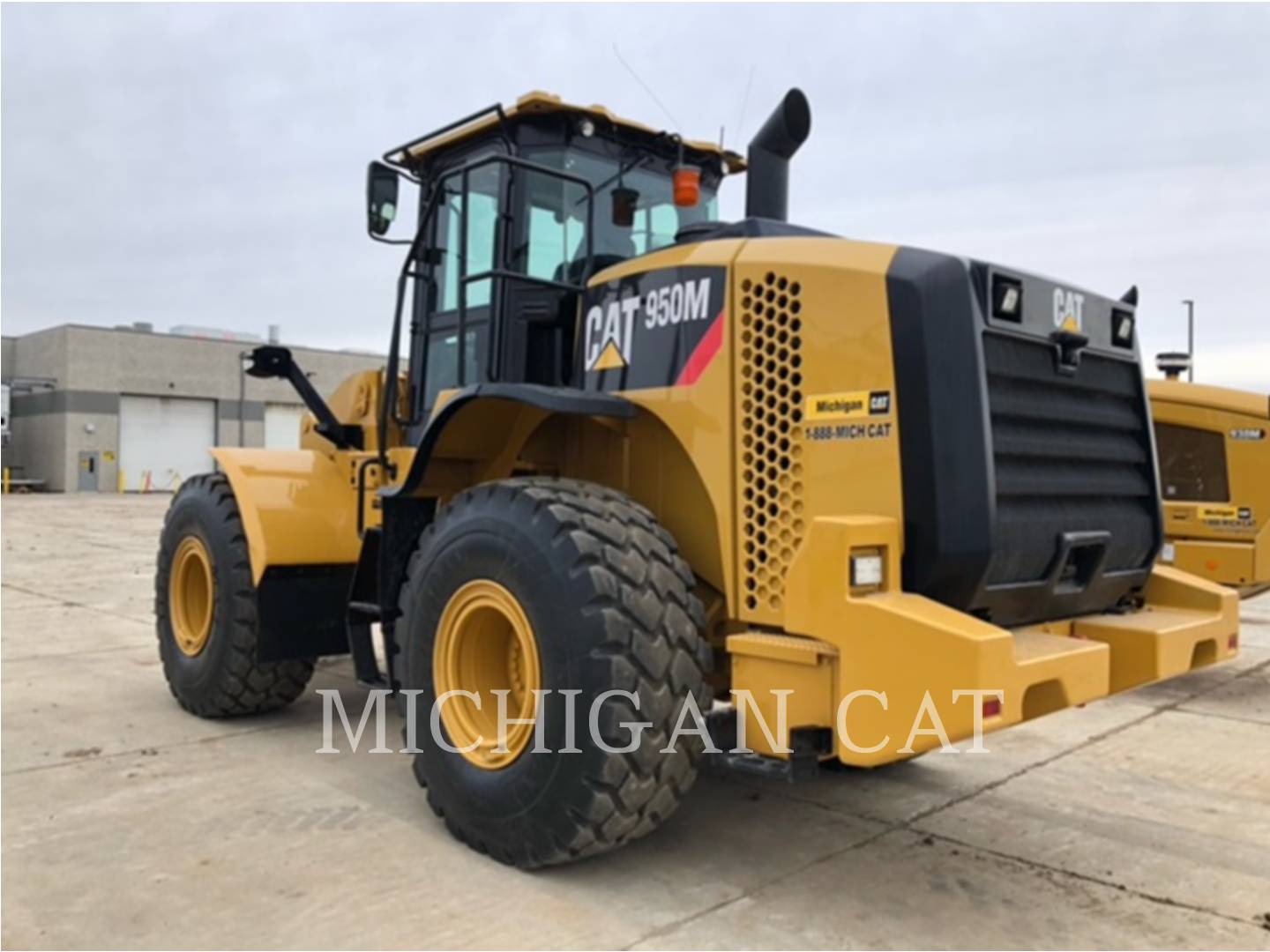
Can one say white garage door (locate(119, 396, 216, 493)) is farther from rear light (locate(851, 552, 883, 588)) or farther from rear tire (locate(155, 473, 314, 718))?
rear light (locate(851, 552, 883, 588))

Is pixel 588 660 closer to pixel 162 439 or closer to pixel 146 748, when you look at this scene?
pixel 146 748

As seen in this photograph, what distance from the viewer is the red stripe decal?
3.63 metres

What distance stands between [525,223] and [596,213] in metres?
0.32

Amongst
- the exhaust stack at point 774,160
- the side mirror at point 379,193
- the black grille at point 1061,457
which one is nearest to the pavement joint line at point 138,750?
the side mirror at point 379,193

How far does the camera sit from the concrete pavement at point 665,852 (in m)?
3.27

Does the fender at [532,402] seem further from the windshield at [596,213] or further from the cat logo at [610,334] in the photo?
the windshield at [596,213]

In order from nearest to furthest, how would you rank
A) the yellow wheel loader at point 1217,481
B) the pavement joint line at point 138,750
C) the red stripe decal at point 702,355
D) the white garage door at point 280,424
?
1. the red stripe decal at point 702,355
2. the pavement joint line at point 138,750
3. the yellow wheel loader at point 1217,481
4. the white garage door at point 280,424

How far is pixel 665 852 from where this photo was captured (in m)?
3.90

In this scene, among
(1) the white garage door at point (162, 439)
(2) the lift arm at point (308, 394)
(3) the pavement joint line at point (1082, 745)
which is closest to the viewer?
(3) the pavement joint line at point (1082, 745)

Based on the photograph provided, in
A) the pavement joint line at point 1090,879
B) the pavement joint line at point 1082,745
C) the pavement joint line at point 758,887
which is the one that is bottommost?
the pavement joint line at point 1090,879

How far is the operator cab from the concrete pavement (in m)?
1.91

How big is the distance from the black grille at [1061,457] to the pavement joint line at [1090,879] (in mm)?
1077

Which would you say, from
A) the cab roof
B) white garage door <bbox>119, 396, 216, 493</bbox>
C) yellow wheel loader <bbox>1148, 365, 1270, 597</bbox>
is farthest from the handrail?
white garage door <bbox>119, 396, 216, 493</bbox>

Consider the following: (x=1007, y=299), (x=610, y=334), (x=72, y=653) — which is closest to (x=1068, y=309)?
(x=1007, y=299)
